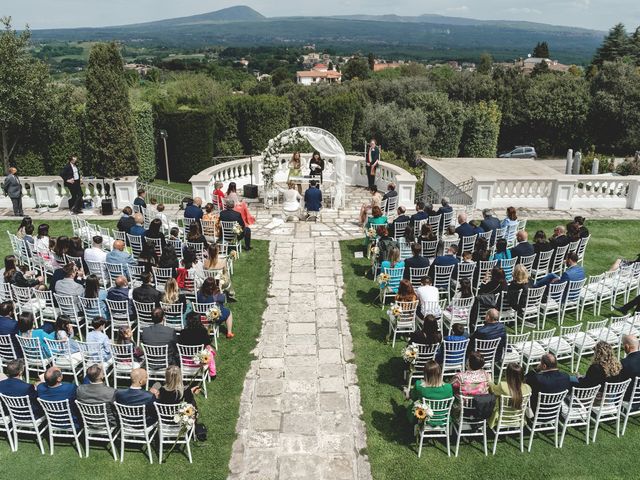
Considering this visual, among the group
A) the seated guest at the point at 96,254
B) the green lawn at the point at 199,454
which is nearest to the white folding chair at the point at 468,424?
the green lawn at the point at 199,454

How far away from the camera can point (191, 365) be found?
8.67 meters

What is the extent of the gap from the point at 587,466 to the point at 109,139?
21.1 m

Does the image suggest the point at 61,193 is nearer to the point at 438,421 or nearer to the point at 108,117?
the point at 108,117

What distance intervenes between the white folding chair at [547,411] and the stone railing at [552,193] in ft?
35.4

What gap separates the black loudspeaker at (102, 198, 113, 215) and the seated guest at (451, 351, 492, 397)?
12.7m

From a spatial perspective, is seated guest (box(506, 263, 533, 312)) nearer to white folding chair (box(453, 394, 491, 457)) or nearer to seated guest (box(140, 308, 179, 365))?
white folding chair (box(453, 394, 491, 457))

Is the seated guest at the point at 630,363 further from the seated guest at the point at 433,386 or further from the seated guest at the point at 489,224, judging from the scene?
the seated guest at the point at 489,224

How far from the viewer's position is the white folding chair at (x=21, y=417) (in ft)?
24.1

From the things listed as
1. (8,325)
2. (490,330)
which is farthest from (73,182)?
(490,330)

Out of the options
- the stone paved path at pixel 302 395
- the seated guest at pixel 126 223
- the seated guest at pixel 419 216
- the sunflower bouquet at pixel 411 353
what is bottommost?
the stone paved path at pixel 302 395

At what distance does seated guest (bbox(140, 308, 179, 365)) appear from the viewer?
8.58 m

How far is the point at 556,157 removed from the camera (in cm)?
5362

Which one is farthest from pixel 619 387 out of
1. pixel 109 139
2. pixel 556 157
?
pixel 556 157

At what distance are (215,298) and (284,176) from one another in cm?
1108
